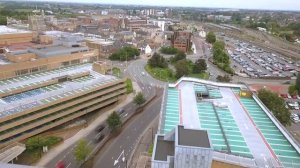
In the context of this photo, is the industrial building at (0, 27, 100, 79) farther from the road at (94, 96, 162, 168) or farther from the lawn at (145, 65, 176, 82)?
the road at (94, 96, 162, 168)

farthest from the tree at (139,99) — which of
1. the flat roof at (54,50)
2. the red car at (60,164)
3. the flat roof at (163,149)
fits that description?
the flat roof at (163,149)

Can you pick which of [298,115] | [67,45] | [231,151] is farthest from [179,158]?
[67,45]

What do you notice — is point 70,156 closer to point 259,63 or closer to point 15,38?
point 15,38

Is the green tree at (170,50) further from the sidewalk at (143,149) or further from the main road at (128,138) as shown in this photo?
the sidewalk at (143,149)

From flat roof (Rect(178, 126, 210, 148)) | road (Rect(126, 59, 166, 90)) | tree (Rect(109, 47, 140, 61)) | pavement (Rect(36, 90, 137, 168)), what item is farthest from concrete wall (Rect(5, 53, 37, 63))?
flat roof (Rect(178, 126, 210, 148))

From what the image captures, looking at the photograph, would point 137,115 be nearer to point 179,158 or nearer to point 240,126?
point 240,126
